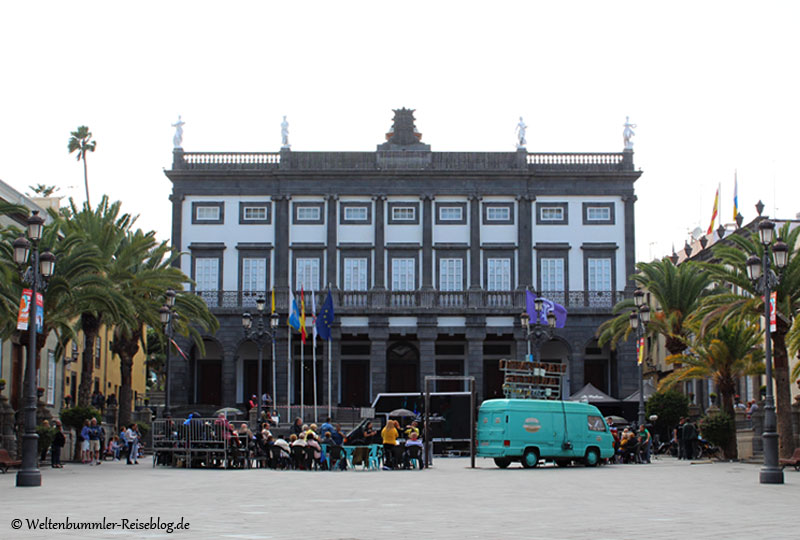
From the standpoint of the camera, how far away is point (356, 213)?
59.2 m

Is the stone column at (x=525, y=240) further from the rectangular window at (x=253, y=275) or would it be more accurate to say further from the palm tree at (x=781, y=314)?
the palm tree at (x=781, y=314)

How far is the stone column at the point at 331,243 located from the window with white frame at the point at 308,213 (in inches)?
26.5

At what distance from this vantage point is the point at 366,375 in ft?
194

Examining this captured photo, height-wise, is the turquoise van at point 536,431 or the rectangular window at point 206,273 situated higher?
the rectangular window at point 206,273

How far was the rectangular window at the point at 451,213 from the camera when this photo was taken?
194 feet

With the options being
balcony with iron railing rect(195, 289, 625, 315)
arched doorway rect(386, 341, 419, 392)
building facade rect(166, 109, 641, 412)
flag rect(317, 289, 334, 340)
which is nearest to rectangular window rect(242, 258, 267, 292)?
building facade rect(166, 109, 641, 412)

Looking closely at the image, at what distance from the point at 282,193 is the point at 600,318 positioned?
60.4 feet

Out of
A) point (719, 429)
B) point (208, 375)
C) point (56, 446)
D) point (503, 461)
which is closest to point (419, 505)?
point (503, 461)

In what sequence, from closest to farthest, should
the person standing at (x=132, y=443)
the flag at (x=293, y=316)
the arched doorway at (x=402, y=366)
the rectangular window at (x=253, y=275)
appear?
the person standing at (x=132, y=443)
the flag at (x=293, y=316)
the rectangular window at (x=253, y=275)
the arched doorway at (x=402, y=366)

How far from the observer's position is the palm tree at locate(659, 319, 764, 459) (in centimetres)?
3692

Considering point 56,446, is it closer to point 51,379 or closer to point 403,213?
point 51,379

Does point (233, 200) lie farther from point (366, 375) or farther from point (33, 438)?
point (33, 438)

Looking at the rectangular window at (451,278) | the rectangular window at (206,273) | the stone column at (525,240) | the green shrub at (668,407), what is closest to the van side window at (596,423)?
the green shrub at (668,407)

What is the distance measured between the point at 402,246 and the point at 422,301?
3316 millimetres
